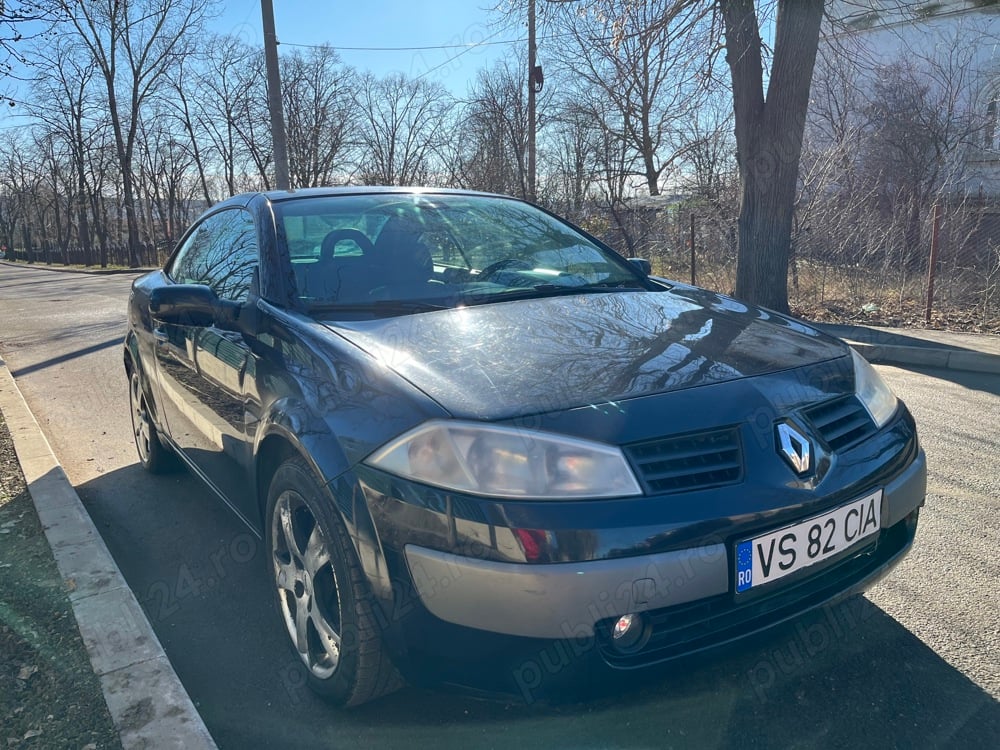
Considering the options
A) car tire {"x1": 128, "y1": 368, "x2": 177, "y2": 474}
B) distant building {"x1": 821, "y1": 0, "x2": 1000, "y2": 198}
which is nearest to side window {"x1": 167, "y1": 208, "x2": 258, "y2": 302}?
car tire {"x1": 128, "y1": 368, "x2": 177, "y2": 474}

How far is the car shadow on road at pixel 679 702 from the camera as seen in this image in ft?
6.38

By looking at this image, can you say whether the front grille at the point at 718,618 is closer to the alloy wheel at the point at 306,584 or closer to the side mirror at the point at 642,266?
the alloy wheel at the point at 306,584

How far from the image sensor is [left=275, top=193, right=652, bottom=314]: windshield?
2.63m

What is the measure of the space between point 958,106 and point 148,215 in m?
45.1

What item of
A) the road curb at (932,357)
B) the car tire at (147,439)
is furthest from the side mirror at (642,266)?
the road curb at (932,357)

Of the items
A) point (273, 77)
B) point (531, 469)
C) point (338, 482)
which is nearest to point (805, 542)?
point (531, 469)

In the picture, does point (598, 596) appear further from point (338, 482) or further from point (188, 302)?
point (188, 302)

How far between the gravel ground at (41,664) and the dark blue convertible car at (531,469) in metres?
0.60

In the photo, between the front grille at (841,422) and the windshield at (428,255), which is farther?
the windshield at (428,255)

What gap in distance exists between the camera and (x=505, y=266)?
117 inches

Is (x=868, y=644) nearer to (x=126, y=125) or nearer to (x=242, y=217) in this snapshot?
(x=242, y=217)

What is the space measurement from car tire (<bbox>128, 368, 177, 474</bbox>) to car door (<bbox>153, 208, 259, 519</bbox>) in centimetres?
58

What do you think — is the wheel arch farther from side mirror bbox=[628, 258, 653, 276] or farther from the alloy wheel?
side mirror bbox=[628, 258, 653, 276]

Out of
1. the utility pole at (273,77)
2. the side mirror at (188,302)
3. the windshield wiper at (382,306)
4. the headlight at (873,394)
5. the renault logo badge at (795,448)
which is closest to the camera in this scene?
the renault logo badge at (795,448)
